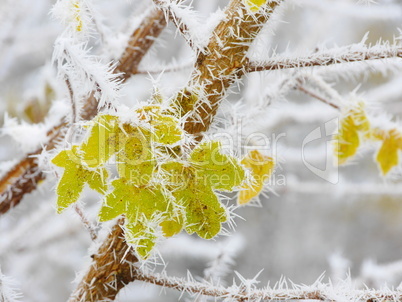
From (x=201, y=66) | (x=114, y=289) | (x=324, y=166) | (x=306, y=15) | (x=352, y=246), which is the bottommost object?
(x=114, y=289)

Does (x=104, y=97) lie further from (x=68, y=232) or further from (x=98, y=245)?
(x=68, y=232)

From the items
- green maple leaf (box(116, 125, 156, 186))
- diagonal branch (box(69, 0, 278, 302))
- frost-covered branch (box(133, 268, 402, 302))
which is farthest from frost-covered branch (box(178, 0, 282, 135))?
frost-covered branch (box(133, 268, 402, 302))

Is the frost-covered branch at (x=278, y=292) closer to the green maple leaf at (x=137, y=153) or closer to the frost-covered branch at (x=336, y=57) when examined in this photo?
the green maple leaf at (x=137, y=153)

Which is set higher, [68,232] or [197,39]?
[197,39]

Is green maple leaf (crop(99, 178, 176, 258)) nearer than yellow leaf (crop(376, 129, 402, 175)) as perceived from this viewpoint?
Yes

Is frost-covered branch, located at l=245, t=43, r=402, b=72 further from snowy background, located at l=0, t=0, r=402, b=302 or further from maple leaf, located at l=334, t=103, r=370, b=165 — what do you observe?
maple leaf, located at l=334, t=103, r=370, b=165

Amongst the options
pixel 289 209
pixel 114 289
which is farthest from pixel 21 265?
pixel 289 209
